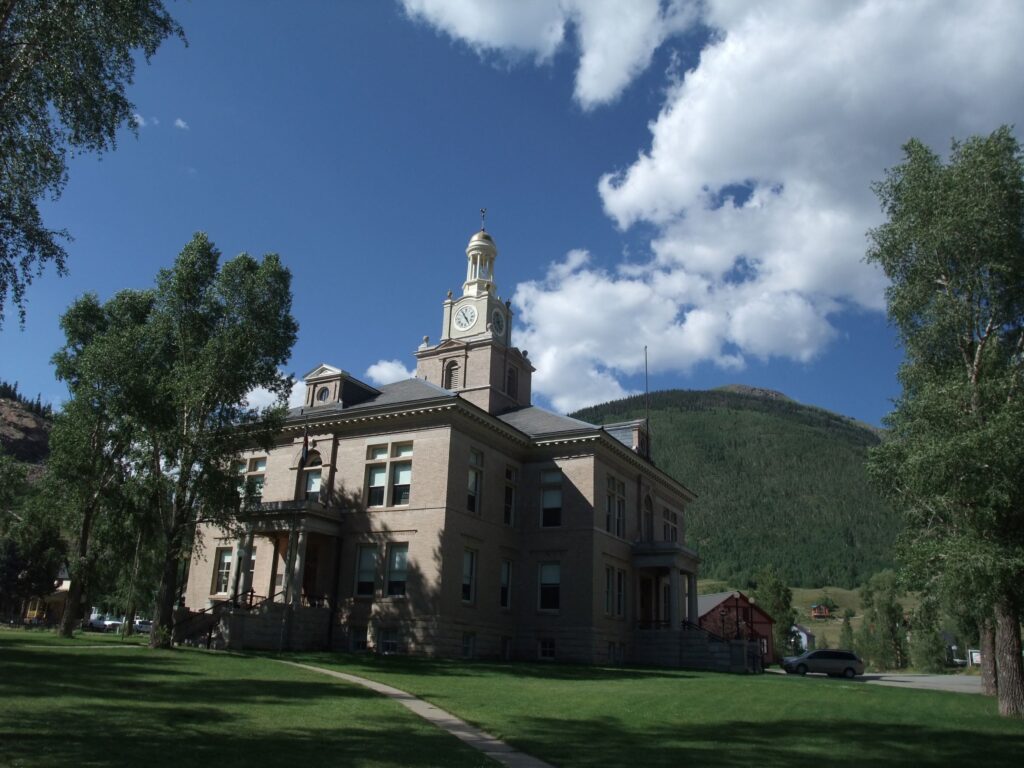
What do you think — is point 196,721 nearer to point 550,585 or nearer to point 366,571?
point 366,571

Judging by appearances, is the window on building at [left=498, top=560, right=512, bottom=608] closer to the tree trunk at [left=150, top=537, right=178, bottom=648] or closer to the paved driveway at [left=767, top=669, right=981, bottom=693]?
the paved driveway at [left=767, top=669, right=981, bottom=693]

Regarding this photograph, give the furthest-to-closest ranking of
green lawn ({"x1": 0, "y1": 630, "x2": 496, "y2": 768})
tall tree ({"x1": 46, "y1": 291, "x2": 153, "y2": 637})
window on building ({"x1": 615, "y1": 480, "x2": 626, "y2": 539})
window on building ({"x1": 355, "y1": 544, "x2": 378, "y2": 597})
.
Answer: window on building ({"x1": 615, "y1": 480, "x2": 626, "y2": 539})
window on building ({"x1": 355, "y1": 544, "x2": 378, "y2": 597})
tall tree ({"x1": 46, "y1": 291, "x2": 153, "y2": 637})
green lawn ({"x1": 0, "y1": 630, "x2": 496, "y2": 768})

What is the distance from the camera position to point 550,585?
37.2 m

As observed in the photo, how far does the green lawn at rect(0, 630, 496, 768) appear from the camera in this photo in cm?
1036

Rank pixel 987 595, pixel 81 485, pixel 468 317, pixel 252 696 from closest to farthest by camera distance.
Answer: pixel 252 696, pixel 987 595, pixel 81 485, pixel 468 317

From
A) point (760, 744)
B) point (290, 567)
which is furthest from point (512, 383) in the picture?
point (760, 744)

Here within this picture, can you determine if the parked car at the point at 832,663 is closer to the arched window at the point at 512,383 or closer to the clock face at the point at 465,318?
the arched window at the point at 512,383

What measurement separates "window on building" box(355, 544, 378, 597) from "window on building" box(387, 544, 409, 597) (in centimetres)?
69

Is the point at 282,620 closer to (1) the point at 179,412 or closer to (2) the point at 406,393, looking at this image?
(1) the point at 179,412

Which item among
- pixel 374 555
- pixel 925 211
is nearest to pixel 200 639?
pixel 374 555

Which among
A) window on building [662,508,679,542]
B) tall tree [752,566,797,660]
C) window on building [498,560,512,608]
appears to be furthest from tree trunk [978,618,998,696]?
tall tree [752,566,797,660]

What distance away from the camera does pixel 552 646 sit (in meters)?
36.4

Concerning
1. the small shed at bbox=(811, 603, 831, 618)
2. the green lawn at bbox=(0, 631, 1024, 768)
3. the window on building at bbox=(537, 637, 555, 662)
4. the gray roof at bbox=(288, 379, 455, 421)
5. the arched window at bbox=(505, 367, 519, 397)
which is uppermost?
the arched window at bbox=(505, 367, 519, 397)

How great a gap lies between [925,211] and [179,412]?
84.3ft
